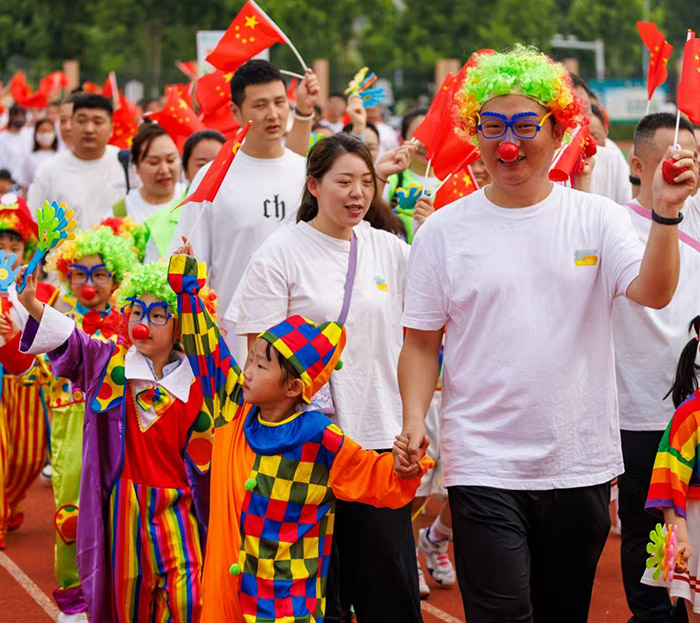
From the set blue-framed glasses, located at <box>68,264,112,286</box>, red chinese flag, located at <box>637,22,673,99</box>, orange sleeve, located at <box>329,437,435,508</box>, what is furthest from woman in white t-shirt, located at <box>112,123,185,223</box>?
orange sleeve, located at <box>329,437,435,508</box>

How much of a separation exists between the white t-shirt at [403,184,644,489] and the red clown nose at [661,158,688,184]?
1.41 ft

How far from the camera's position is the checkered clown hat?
488 cm

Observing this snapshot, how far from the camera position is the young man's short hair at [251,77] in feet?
23.2

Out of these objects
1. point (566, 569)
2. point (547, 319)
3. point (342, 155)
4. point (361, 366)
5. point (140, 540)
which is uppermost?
point (342, 155)

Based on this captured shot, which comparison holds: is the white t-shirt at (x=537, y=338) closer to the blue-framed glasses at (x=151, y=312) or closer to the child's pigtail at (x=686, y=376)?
the child's pigtail at (x=686, y=376)

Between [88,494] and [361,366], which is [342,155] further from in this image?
[88,494]

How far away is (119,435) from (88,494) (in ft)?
0.96

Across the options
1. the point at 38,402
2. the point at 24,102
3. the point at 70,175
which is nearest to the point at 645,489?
the point at 38,402

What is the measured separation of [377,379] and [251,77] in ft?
7.93

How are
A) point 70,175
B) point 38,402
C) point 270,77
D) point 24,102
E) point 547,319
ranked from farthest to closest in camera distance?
point 24,102 < point 70,175 < point 38,402 < point 270,77 < point 547,319

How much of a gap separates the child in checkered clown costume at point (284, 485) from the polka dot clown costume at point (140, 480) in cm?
93

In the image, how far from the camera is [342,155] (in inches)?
217

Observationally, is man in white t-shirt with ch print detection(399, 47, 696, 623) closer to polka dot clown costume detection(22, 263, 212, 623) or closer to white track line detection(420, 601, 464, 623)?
polka dot clown costume detection(22, 263, 212, 623)

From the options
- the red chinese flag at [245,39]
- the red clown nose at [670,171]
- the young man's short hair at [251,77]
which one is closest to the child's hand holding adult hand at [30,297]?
the young man's short hair at [251,77]
